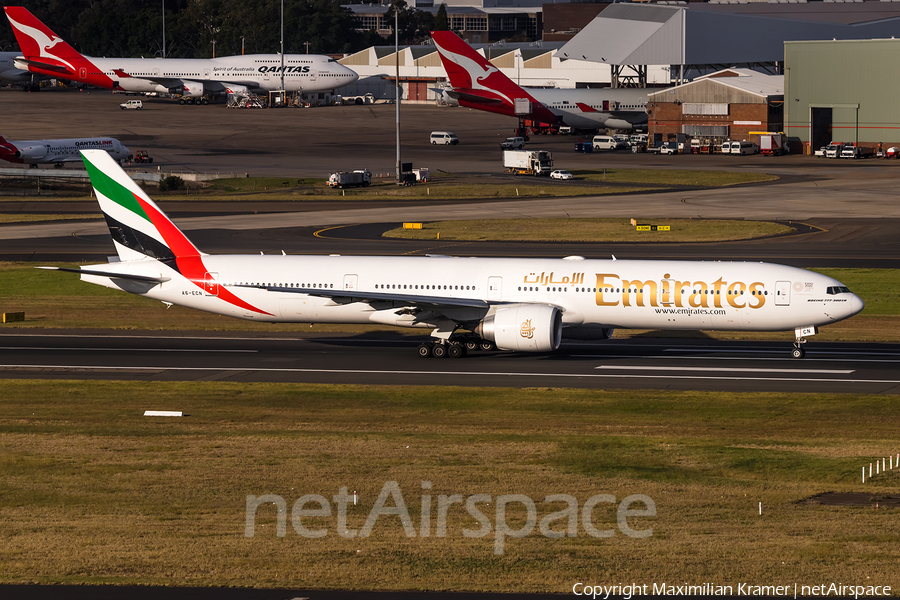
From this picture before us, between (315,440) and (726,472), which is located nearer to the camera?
(726,472)

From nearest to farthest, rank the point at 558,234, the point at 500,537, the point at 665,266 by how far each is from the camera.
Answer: the point at 500,537 < the point at 665,266 < the point at 558,234

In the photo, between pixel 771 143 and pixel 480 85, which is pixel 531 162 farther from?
pixel 480 85


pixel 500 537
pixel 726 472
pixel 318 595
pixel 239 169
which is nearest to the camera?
pixel 318 595

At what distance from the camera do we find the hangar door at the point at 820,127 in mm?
145000

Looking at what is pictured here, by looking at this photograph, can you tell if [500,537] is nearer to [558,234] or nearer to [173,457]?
Result: [173,457]

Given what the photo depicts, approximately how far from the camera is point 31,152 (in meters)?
125

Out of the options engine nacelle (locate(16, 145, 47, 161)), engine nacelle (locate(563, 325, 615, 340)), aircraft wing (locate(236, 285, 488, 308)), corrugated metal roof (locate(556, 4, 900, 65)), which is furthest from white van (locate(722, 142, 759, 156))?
aircraft wing (locate(236, 285, 488, 308))

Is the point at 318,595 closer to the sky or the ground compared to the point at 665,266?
closer to the ground

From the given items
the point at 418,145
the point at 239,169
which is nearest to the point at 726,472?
the point at 239,169

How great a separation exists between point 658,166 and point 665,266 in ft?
294

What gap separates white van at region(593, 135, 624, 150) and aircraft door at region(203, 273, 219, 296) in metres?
112

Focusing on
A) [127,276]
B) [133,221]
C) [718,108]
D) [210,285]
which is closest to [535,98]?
[718,108]

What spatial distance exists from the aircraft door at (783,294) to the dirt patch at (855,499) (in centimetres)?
1719

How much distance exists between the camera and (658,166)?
5148 inches
